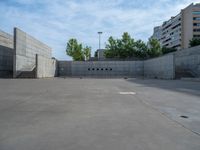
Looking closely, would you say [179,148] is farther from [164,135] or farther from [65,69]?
[65,69]

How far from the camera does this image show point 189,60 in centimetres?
3111

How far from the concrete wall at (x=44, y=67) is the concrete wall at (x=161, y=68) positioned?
20.6m

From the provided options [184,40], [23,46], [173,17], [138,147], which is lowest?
[138,147]

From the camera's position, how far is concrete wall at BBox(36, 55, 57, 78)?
31.6m

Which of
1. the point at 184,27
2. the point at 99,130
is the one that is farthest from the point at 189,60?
the point at 184,27

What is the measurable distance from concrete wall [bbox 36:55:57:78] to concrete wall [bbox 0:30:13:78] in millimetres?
5860

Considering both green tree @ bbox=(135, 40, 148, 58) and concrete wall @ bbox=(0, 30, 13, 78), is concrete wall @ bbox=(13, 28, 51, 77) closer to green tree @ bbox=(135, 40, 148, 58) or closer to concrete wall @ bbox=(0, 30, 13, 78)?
concrete wall @ bbox=(0, 30, 13, 78)

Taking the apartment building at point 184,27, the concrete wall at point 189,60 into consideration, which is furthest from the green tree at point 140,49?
the apartment building at point 184,27

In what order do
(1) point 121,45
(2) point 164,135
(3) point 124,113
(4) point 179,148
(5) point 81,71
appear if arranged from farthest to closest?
(1) point 121,45, (5) point 81,71, (3) point 124,113, (2) point 164,135, (4) point 179,148

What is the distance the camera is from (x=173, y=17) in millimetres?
108188

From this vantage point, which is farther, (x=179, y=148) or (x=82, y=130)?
(x=82, y=130)

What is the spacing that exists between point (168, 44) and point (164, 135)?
119 metres

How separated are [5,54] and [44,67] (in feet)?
22.0

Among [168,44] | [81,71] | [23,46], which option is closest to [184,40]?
[168,44]
